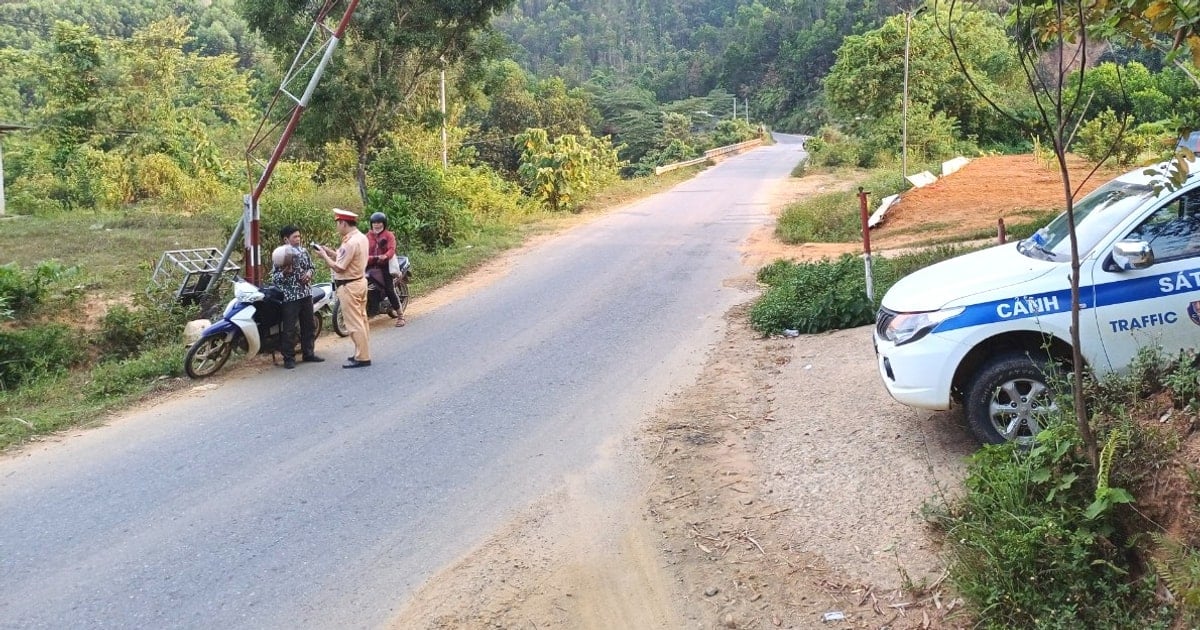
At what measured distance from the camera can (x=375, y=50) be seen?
1773 centimetres

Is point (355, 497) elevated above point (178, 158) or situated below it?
below

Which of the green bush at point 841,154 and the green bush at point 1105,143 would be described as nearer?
the green bush at point 1105,143

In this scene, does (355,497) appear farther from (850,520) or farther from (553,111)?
(553,111)

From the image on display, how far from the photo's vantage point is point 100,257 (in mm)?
15930

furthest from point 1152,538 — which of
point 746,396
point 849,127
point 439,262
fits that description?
point 849,127

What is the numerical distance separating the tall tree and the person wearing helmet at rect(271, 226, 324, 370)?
8.24m

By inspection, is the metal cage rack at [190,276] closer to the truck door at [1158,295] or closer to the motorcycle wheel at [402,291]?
the motorcycle wheel at [402,291]

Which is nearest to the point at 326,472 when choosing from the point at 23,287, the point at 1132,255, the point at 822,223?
the point at 1132,255

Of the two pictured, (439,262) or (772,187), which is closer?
(439,262)

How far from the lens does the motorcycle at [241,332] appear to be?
29.8ft

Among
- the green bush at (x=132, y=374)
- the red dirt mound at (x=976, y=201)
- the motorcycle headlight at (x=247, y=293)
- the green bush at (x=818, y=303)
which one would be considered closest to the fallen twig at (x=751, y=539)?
the green bush at (x=818, y=303)

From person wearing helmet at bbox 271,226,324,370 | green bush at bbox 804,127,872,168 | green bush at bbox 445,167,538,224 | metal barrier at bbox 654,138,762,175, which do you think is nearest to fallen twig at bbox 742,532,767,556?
person wearing helmet at bbox 271,226,324,370

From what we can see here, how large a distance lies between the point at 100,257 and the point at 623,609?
14.6 m

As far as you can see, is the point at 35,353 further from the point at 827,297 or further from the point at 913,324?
the point at 913,324
